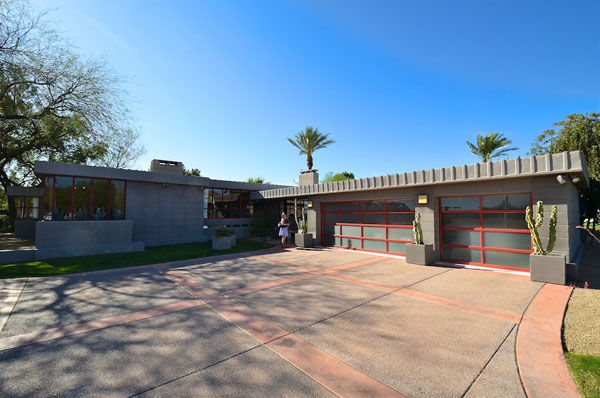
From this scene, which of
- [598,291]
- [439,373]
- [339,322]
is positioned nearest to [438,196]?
[598,291]

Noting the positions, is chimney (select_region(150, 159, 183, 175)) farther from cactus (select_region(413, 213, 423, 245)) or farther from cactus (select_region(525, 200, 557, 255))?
cactus (select_region(525, 200, 557, 255))

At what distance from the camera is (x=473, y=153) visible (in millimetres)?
26641

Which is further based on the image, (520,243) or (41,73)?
(41,73)

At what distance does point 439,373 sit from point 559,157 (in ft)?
23.5

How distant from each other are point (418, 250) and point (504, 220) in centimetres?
285

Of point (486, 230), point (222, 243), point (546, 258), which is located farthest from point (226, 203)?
point (546, 258)

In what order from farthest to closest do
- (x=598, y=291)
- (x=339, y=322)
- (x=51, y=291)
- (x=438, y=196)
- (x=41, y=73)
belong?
(x=41, y=73), (x=438, y=196), (x=51, y=291), (x=598, y=291), (x=339, y=322)

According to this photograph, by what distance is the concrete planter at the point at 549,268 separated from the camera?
21.7ft

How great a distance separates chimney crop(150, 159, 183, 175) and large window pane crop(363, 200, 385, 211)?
11.5 meters

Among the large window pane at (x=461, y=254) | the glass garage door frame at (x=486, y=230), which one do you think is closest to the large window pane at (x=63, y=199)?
the glass garage door frame at (x=486, y=230)

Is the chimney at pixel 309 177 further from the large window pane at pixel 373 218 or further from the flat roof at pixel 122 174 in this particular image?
the large window pane at pixel 373 218

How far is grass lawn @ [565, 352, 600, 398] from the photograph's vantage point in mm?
2711

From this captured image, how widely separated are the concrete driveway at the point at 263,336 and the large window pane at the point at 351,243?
516 cm

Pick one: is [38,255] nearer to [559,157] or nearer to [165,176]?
[165,176]
